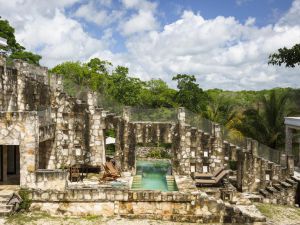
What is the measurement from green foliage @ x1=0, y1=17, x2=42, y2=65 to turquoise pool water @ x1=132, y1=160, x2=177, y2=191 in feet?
53.8

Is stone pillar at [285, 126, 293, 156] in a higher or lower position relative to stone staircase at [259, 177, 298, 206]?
higher

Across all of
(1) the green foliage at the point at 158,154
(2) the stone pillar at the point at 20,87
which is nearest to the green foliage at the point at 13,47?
(2) the stone pillar at the point at 20,87

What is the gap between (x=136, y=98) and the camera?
40.4 m

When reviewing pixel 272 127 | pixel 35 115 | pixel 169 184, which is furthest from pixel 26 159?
pixel 272 127

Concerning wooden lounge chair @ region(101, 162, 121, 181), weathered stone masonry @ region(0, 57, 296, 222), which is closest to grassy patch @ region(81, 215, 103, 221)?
wooden lounge chair @ region(101, 162, 121, 181)

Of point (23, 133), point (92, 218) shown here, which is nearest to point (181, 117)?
point (92, 218)

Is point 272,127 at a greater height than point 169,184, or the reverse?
point 272,127

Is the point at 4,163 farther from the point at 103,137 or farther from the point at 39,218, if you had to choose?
the point at 103,137

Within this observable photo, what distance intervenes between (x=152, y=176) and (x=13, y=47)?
2279 cm

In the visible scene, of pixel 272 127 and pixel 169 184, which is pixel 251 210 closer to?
pixel 169 184

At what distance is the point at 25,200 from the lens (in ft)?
47.8

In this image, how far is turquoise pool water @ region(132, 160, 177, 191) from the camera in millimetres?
18439

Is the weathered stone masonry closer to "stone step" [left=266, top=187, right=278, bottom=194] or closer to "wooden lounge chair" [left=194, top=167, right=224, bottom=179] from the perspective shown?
"stone step" [left=266, top=187, right=278, bottom=194]

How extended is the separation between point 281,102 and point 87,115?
1409 centimetres
